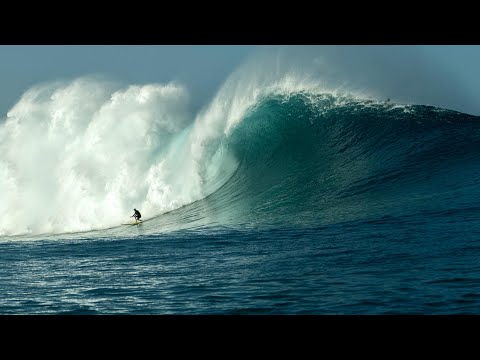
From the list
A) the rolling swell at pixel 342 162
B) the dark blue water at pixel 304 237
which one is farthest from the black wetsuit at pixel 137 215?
the rolling swell at pixel 342 162

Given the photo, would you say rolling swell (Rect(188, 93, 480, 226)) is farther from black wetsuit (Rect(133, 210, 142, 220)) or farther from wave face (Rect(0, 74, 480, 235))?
black wetsuit (Rect(133, 210, 142, 220))

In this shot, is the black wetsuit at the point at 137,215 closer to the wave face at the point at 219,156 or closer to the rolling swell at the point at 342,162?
the wave face at the point at 219,156

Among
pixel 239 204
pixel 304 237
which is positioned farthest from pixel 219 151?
Result: pixel 304 237

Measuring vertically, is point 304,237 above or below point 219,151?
below

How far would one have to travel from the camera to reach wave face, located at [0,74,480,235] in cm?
1532

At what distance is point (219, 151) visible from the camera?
60.2 feet

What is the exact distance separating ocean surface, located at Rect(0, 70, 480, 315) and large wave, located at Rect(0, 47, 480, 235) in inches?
2.1

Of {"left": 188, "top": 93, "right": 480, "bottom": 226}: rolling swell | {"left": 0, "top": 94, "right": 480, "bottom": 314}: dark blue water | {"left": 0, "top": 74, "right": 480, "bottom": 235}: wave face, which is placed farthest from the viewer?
{"left": 0, "top": 74, "right": 480, "bottom": 235}: wave face

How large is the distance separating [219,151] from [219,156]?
0.18 m

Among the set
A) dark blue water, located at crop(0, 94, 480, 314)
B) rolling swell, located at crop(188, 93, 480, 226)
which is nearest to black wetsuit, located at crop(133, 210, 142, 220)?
dark blue water, located at crop(0, 94, 480, 314)

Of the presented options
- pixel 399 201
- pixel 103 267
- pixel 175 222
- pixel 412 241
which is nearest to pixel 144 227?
pixel 175 222

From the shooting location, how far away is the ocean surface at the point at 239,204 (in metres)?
8.07

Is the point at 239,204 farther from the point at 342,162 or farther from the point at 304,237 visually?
the point at 304,237

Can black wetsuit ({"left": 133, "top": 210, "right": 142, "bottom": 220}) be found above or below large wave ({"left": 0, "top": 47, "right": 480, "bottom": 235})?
below
